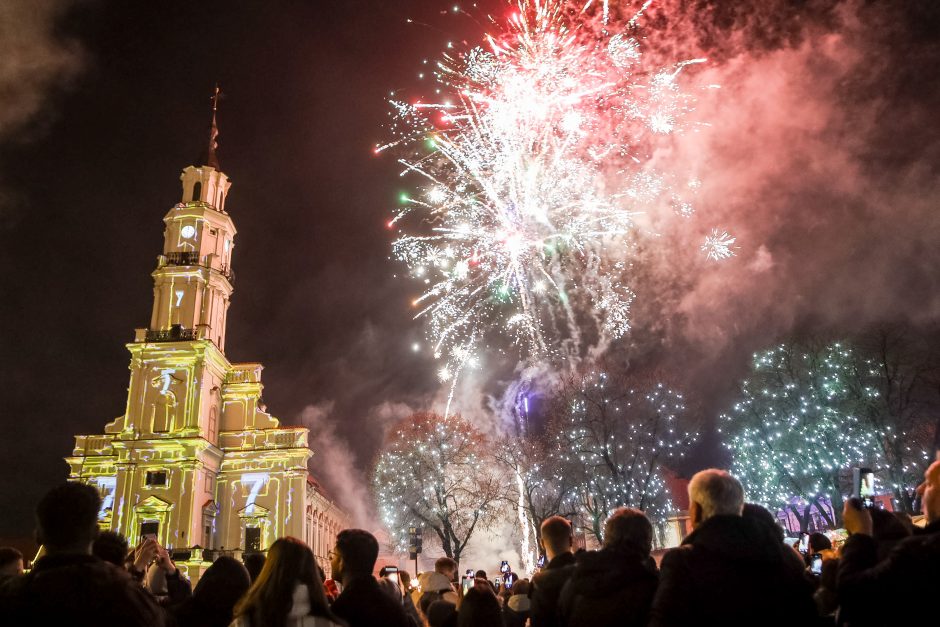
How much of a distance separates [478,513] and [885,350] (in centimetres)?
2547

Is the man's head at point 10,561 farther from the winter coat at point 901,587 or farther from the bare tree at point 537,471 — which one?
the bare tree at point 537,471

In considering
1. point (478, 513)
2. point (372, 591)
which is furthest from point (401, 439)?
point (372, 591)

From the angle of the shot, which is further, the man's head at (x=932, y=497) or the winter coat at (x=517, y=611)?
the winter coat at (x=517, y=611)

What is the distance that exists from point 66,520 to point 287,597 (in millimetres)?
1384

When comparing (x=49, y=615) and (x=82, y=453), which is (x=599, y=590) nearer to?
(x=49, y=615)

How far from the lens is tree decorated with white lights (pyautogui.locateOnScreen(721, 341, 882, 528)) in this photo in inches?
1120

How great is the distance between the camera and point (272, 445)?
4409cm

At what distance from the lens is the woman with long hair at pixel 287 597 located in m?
3.89

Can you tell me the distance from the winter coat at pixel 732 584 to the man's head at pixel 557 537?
215 cm

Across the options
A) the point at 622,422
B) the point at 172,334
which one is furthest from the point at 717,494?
the point at 172,334

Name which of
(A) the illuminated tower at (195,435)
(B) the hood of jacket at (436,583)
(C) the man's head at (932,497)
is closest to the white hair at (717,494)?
(C) the man's head at (932,497)

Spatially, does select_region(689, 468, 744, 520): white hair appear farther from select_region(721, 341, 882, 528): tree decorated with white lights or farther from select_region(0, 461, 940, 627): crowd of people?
select_region(721, 341, 882, 528): tree decorated with white lights

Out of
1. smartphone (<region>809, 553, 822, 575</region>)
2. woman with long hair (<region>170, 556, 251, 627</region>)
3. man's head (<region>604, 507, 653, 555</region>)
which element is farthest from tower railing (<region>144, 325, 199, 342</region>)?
man's head (<region>604, 507, 653, 555</region>)

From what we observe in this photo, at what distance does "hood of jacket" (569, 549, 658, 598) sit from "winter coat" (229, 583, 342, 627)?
165 centimetres
